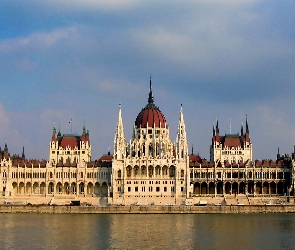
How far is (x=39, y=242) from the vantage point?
81625 mm

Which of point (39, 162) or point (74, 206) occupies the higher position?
point (39, 162)

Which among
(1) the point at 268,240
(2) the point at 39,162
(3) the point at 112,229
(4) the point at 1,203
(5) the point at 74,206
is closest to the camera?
(1) the point at 268,240

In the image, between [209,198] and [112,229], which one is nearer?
[112,229]

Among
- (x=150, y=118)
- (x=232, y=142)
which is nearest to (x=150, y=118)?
(x=150, y=118)

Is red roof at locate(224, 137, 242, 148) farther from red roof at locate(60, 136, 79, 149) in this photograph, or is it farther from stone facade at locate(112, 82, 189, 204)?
red roof at locate(60, 136, 79, 149)

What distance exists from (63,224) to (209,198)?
48.8 meters

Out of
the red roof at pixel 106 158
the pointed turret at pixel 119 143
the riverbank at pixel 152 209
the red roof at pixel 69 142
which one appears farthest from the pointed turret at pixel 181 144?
the red roof at pixel 69 142

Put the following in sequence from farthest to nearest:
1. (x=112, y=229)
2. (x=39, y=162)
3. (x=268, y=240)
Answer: (x=39, y=162) → (x=112, y=229) → (x=268, y=240)

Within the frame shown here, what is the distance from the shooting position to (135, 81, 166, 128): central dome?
15325 centimetres

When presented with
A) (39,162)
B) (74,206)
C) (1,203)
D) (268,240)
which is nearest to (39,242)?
(268,240)

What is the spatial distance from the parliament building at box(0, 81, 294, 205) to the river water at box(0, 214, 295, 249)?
23223 millimetres

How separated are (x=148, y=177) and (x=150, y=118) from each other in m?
15.1

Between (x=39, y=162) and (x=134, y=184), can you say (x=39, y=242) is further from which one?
(x=39, y=162)

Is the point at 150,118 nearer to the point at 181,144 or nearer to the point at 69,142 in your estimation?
the point at 181,144
